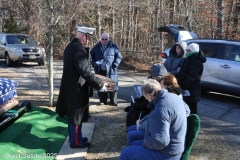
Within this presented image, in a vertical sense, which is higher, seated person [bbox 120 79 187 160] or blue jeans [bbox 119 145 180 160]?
seated person [bbox 120 79 187 160]

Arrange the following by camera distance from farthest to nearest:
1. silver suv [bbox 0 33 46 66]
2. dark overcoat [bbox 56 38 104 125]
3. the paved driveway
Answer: silver suv [bbox 0 33 46 66], the paved driveway, dark overcoat [bbox 56 38 104 125]

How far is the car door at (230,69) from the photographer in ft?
25.7

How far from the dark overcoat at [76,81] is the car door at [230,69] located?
4.89 m

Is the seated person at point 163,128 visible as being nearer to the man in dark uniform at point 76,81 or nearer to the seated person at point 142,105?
the seated person at point 142,105

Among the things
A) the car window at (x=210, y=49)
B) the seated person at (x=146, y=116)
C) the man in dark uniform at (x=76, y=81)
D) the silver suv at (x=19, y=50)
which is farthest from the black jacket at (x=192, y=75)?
the silver suv at (x=19, y=50)

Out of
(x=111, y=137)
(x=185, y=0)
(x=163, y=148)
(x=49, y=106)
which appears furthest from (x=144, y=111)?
(x=185, y=0)

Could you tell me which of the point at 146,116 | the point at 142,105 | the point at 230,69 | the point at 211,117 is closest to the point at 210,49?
the point at 230,69

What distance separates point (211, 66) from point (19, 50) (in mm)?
10081

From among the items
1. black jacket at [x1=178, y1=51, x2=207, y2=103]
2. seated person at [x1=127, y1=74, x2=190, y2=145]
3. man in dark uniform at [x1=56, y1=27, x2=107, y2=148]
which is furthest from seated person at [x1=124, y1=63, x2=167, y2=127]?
black jacket at [x1=178, y1=51, x2=207, y2=103]

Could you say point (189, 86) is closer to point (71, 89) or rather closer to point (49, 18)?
point (71, 89)

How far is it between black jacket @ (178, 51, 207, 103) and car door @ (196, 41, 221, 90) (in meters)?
3.40

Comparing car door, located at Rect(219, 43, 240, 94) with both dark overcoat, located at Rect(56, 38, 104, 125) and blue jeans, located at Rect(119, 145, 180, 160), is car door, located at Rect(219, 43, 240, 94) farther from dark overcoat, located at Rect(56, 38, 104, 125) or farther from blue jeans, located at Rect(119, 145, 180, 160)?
blue jeans, located at Rect(119, 145, 180, 160)

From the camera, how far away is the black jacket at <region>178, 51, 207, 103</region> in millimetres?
4934

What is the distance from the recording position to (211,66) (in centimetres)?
832
